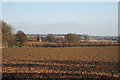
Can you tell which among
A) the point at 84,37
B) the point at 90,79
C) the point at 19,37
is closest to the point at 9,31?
the point at 19,37

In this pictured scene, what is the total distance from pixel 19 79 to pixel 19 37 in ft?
148

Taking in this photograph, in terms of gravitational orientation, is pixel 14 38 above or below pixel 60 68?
above

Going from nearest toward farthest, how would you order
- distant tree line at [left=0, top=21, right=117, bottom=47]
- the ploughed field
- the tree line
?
1. the ploughed field
2. the tree line
3. distant tree line at [left=0, top=21, right=117, bottom=47]

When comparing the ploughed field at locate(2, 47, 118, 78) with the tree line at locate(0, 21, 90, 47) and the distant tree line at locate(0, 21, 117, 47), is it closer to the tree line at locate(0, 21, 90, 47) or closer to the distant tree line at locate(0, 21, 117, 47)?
the tree line at locate(0, 21, 90, 47)

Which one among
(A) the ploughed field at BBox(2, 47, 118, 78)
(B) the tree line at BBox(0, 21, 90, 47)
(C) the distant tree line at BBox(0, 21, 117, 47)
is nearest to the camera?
(A) the ploughed field at BBox(2, 47, 118, 78)

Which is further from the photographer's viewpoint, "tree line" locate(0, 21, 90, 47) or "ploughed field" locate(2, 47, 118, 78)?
"tree line" locate(0, 21, 90, 47)

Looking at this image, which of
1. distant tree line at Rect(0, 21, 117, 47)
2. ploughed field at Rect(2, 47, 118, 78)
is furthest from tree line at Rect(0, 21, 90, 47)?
ploughed field at Rect(2, 47, 118, 78)

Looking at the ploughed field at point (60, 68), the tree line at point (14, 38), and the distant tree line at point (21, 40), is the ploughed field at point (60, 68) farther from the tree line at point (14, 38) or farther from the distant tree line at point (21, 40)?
the distant tree line at point (21, 40)

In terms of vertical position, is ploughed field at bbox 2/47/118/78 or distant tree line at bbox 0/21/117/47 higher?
distant tree line at bbox 0/21/117/47

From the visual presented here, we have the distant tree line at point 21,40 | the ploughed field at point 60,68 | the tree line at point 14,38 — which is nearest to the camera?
the ploughed field at point 60,68

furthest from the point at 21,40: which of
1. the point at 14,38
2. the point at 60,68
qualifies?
the point at 60,68

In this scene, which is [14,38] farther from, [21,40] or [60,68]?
[60,68]

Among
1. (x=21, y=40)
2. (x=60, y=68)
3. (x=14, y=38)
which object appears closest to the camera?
(x=60, y=68)

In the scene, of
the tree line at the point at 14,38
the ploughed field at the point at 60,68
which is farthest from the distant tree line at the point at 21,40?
the ploughed field at the point at 60,68
